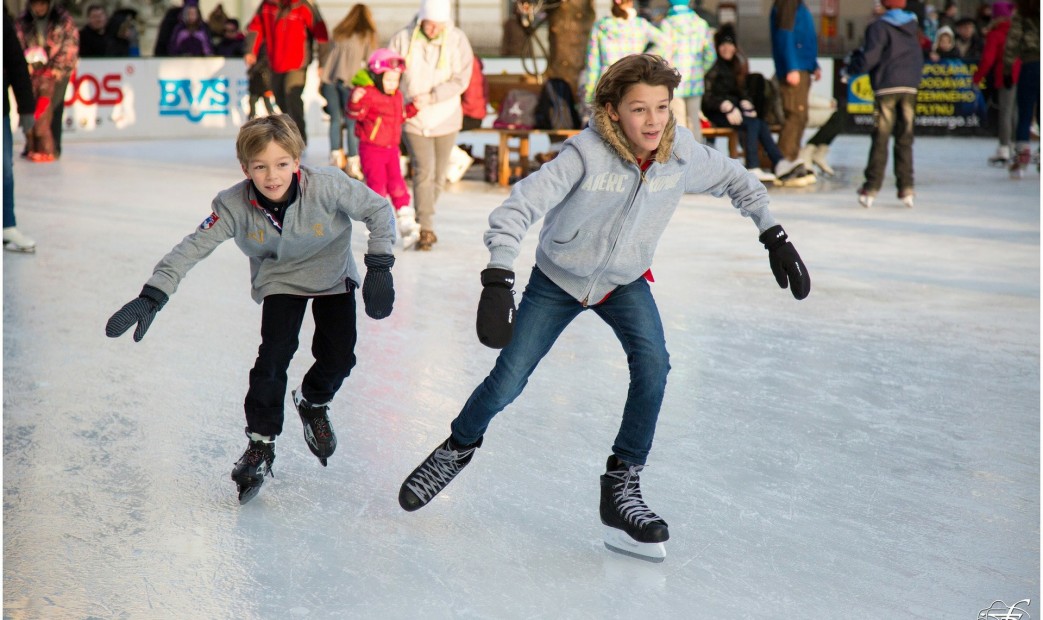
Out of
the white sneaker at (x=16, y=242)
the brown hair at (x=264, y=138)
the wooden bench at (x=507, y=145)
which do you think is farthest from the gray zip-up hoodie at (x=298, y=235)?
the wooden bench at (x=507, y=145)

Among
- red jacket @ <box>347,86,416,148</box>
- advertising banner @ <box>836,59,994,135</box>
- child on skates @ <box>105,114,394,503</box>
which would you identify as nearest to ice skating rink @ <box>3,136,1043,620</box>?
child on skates @ <box>105,114,394,503</box>

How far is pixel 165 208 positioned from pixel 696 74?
3.83 meters

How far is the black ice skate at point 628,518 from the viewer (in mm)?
2477

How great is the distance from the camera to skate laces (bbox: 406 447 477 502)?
8.75 feet

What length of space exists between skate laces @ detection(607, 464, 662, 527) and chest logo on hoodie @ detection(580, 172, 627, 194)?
59 centimetres

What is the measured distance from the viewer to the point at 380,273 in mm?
2744

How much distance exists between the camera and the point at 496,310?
7.61 ft

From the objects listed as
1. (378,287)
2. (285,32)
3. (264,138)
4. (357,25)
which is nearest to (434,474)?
(378,287)

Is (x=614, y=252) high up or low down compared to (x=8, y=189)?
up

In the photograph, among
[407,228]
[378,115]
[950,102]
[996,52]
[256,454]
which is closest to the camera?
[256,454]

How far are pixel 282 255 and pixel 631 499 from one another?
948mm

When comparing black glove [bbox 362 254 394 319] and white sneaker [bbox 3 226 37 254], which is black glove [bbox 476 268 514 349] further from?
white sneaker [bbox 3 226 37 254]

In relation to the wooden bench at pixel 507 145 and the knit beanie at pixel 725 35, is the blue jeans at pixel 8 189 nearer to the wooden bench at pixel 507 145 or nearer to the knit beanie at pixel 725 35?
the wooden bench at pixel 507 145

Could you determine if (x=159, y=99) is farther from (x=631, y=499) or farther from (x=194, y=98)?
(x=631, y=499)
